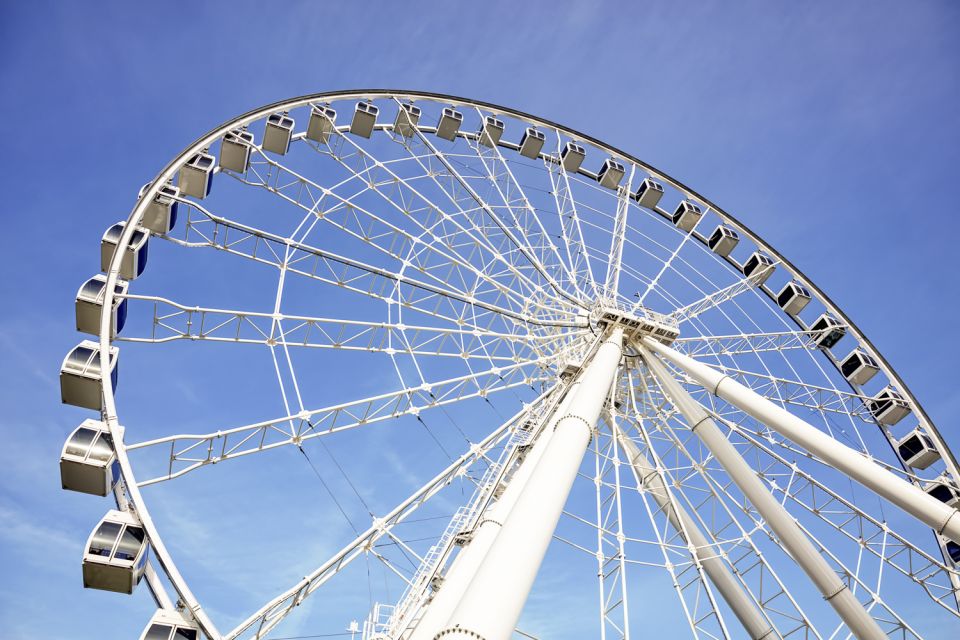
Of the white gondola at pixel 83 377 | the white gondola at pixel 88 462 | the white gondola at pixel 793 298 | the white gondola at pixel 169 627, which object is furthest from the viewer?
the white gondola at pixel 793 298

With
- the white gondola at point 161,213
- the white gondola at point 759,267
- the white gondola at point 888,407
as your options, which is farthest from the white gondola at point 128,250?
the white gondola at point 888,407

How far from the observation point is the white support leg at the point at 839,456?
1177 cm

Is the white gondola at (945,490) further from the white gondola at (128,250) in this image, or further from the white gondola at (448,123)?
the white gondola at (128,250)

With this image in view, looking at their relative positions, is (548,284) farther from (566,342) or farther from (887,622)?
(887,622)

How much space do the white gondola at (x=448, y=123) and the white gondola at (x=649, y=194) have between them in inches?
293

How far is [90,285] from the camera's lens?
1501 centimetres

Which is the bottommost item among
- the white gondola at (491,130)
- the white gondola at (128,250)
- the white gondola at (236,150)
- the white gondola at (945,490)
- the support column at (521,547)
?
the support column at (521,547)

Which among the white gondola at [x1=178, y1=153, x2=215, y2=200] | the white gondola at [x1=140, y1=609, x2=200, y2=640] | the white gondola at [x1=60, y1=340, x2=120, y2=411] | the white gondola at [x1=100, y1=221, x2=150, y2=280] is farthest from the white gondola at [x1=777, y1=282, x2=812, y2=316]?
the white gondola at [x1=140, y1=609, x2=200, y2=640]

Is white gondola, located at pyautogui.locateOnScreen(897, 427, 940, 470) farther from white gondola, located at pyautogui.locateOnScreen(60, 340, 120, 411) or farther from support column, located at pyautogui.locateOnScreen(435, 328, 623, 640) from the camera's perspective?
white gondola, located at pyautogui.locateOnScreen(60, 340, 120, 411)

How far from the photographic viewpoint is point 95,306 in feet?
48.6

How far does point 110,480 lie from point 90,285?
4.28 metres

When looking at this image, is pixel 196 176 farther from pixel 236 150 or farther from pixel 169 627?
pixel 169 627

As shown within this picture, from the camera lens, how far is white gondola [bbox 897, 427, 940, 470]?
24.1m

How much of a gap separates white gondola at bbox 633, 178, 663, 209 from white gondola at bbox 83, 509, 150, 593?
2075 cm
